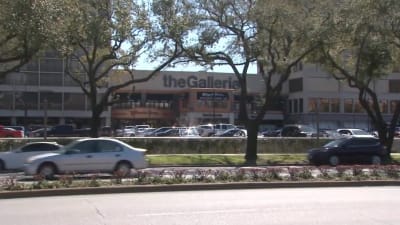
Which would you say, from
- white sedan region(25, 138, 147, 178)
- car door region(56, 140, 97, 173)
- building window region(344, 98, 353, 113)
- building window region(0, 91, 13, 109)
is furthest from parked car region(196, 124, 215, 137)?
car door region(56, 140, 97, 173)

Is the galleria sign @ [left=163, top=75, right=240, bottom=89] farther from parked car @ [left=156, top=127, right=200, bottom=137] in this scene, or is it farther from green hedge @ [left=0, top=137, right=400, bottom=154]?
green hedge @ [left=0, top=137, right=400, bottom=154]

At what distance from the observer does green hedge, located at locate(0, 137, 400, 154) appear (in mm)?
39375

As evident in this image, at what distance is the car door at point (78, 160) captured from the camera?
72.1 ft

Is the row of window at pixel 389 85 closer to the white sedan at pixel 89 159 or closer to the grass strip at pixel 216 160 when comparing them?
the grass strip at pixel 216 160

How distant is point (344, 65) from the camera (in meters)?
42.8

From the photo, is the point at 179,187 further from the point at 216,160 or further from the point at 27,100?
the point at 27,100

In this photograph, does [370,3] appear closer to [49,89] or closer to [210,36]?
[210,36]

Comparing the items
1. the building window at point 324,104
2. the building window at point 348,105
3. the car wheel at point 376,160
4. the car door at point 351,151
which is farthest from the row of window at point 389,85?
the car door at point 351,151

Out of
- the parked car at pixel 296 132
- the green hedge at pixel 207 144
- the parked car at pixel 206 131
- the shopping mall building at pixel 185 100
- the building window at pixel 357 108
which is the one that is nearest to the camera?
the green hedge at pixel 207 144

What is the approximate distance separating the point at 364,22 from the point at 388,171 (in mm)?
15261

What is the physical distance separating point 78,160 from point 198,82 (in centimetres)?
8722

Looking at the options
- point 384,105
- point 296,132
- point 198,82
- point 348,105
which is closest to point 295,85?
point 348,105

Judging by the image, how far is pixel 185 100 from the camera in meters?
106

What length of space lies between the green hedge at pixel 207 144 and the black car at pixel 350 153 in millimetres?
10515
